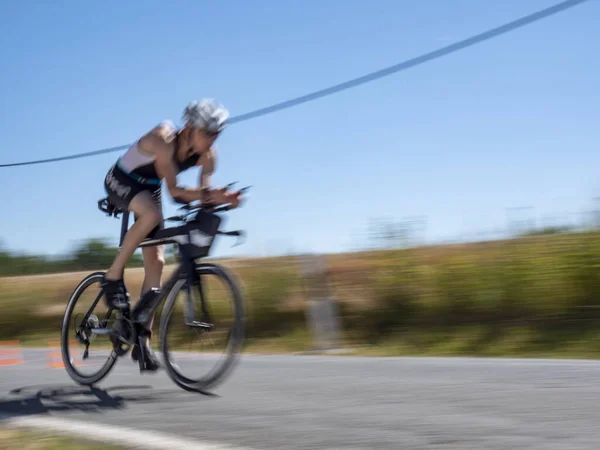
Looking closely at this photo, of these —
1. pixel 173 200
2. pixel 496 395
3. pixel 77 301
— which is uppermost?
pixel 173 200

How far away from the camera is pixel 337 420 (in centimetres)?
420

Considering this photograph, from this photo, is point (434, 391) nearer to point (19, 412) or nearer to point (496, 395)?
point (496, 395)

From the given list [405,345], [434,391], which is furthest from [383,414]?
[405,345]

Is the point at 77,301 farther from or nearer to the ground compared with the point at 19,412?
farther from the ground

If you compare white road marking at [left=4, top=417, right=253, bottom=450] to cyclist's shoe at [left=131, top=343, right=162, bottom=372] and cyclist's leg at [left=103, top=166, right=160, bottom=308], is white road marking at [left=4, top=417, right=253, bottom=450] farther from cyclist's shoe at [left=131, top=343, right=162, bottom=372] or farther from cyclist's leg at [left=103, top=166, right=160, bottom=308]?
cyclist's leg at [left=103, top=166, right=160, bottom=308]

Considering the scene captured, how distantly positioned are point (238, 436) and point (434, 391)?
1457mm

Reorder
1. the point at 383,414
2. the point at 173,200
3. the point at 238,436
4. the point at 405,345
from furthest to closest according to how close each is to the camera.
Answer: the point at 405,345 → the point at 173,200 → the point at 383,414 → the point at 238,436

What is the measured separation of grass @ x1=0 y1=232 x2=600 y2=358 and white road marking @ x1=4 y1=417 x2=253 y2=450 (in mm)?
4256

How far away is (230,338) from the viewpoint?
16.8ft

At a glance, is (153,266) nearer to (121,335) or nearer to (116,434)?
(121,335)

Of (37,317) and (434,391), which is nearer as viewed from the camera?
(434,391)

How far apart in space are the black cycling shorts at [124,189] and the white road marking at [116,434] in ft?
5.14

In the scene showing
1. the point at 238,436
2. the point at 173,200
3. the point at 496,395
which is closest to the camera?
the point at 238,436

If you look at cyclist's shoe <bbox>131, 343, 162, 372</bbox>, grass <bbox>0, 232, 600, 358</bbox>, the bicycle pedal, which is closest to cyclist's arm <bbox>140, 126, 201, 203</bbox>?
the bicycle pedal
